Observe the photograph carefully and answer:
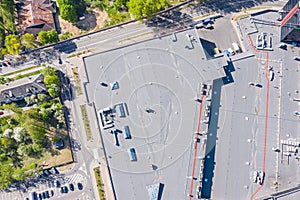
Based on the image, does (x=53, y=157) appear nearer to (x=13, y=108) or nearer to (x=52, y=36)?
(x=13, y=108)

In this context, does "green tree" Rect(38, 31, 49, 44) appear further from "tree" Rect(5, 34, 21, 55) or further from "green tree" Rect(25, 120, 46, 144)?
"green tree" Rect(25, 120, 46, 144)

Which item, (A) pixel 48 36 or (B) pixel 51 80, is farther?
(A) pixel 48 36

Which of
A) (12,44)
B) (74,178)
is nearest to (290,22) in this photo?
(74,178)

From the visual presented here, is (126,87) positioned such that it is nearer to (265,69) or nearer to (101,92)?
(101,92)

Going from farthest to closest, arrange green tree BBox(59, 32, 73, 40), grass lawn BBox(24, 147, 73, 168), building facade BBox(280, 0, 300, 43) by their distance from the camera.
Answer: green tree BBox(59, 32, 73, 40), grass lawn BBox(24, 147, 73, 168), building facade BBox(280, 0, 300, 43)

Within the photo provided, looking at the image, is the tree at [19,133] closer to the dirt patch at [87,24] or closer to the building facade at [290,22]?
the dirt patch at [87,24]

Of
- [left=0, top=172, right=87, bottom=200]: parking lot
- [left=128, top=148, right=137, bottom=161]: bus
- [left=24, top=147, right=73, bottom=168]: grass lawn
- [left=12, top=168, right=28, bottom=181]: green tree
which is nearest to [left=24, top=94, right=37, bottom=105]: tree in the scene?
[left=24, top=147, right=73, bottom=168]: grass lawn
